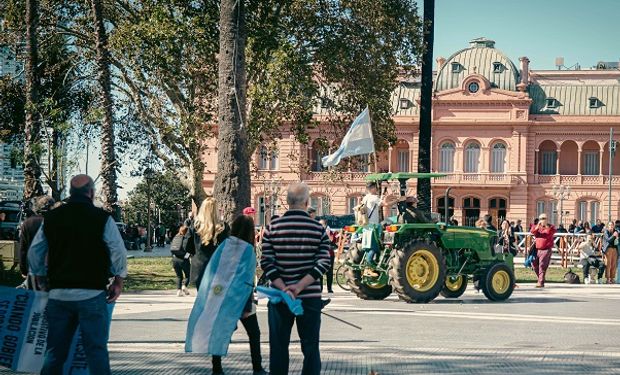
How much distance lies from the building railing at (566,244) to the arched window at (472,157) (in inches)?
1066

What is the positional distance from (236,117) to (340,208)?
183 ft

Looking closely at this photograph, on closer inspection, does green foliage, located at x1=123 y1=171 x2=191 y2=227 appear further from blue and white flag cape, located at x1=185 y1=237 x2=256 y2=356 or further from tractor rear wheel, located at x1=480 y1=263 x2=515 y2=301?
blue and white flag cape, located at x1=185 y1=237 x2=256 y2=356

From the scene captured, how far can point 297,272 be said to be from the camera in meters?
7.76

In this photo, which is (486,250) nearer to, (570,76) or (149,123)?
(149,123)

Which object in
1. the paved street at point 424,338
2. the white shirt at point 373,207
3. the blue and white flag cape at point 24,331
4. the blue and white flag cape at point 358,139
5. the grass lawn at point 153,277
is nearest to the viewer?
the blue and white flag cape at point 24,331

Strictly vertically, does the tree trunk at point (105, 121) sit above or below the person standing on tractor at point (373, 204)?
above

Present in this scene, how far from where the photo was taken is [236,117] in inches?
668

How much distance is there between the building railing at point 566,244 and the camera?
34.4 metres

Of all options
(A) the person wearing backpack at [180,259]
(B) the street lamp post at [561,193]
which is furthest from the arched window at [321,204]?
(A) the person wearing backpack at [180,259]

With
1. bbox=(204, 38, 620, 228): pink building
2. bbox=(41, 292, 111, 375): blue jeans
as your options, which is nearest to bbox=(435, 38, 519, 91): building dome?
bbox=(204, 38, 620, 228): pink building

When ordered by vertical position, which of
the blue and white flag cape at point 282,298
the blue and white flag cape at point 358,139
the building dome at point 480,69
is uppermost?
the building dome at point 480,69

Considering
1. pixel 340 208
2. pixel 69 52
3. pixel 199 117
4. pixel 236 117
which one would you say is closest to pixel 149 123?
pixel 199 117

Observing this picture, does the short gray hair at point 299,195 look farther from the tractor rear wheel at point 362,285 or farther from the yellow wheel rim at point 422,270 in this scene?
the tractor rear wheel at point 362,285

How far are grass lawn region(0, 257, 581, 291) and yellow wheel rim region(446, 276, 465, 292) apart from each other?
6.04 metres
